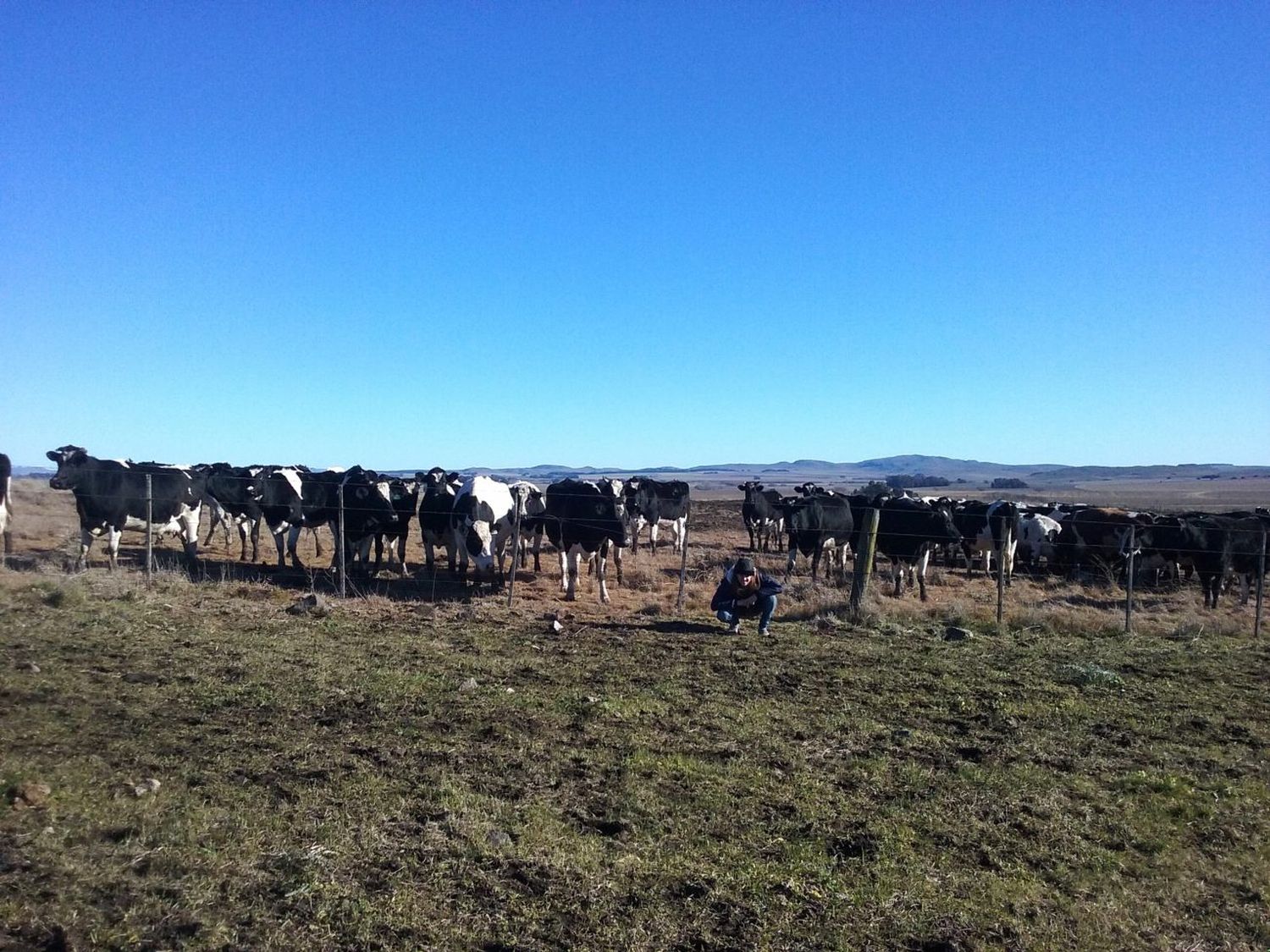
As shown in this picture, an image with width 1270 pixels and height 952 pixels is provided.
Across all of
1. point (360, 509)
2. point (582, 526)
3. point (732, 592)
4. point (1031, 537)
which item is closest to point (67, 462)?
point (360, 509)

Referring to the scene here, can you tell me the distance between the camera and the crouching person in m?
13.0

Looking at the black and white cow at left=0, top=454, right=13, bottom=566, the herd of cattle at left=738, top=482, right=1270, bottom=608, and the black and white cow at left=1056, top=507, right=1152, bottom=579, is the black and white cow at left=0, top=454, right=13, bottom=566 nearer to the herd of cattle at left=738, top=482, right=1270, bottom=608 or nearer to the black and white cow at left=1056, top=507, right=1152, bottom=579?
the herd of cattle at left=738, top=482, right=1270, bottom=608

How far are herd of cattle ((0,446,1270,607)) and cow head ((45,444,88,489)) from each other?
0.03m

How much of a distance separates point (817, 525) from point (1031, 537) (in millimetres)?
7371

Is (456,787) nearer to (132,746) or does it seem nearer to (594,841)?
(594,841)

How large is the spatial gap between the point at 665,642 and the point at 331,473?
1249cm

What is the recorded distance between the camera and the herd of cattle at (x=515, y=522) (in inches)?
679

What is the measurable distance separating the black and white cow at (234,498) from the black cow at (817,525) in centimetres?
1257

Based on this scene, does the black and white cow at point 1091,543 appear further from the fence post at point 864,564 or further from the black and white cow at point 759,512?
the fence post at point 864,564

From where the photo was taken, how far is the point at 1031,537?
24.5m

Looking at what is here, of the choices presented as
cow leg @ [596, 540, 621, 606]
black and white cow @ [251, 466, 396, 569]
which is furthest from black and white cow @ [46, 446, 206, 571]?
cow leg @ [596, 540, 621, 606]

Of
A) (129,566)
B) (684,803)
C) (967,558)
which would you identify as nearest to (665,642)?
(684,803)

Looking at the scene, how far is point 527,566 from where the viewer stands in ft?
69.7

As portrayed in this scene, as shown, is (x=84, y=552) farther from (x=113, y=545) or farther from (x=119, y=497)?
(x=119, y=497)
